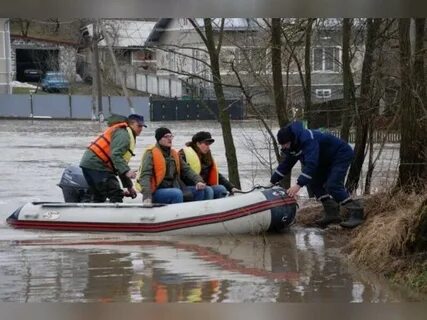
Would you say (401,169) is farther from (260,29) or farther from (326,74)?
(326,74)

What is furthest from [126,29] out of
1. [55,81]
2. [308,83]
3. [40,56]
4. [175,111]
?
[40,56]

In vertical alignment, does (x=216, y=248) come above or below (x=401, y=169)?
below

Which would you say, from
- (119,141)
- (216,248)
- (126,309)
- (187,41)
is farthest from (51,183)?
(126,309)

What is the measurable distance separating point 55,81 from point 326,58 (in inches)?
1321

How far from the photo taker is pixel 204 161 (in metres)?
10.9

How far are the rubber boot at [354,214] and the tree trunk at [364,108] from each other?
2902 mm

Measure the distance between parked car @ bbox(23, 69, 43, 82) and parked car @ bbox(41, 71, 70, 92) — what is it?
5.81ft

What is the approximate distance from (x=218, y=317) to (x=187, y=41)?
1261 centimetres

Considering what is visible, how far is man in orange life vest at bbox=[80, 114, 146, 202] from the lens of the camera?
1045 centimetres

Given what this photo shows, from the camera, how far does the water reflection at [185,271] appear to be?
677 centimetres

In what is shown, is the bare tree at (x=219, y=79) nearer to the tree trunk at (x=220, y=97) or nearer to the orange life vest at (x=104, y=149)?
the tree trunk at (x=220, y=97)

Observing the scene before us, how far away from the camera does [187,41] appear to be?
672 inches

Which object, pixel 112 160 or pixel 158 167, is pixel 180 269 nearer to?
pixel 158 167

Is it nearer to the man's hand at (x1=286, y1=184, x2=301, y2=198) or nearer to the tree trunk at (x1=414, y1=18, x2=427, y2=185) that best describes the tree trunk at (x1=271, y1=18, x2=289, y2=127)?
the tree trunk at (x1=414, y1=18, x2=427, y2=185)
